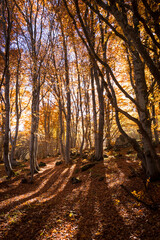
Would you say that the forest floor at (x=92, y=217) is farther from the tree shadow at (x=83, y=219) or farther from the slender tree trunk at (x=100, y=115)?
the slender tree trunk at (x=100, y=115)

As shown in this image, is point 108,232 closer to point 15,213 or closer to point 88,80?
point 15,213

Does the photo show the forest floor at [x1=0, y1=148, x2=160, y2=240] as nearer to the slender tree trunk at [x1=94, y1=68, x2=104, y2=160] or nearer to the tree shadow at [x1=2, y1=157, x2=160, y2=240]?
the tree shadow at [x1=2, y1=157, x2=160, y2=240]

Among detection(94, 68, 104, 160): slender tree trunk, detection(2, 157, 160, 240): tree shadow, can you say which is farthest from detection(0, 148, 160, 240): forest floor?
detection(94, 68, 104, 160): slender tree trunk

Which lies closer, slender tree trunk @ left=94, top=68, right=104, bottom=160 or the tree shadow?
the tree shadow

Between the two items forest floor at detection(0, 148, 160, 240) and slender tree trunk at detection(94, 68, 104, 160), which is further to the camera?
slender tree trunk at detection(94, 68, 104, 160)

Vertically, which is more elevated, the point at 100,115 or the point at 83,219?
the point at 100,115

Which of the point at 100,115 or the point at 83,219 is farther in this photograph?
the point at 100,115

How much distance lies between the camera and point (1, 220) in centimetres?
293

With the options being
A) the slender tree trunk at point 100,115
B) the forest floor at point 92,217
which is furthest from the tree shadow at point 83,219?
the slender tree trunk at point 100,115

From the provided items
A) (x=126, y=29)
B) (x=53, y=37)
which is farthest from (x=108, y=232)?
(x=53, y=37)

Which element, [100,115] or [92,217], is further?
[100,115]

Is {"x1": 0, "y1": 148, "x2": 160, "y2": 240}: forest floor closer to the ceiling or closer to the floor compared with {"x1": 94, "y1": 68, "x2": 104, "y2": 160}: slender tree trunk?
closer to the floor

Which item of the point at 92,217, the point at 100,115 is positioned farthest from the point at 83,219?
A: the point at 100,115

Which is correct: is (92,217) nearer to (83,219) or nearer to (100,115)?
(83,219)
